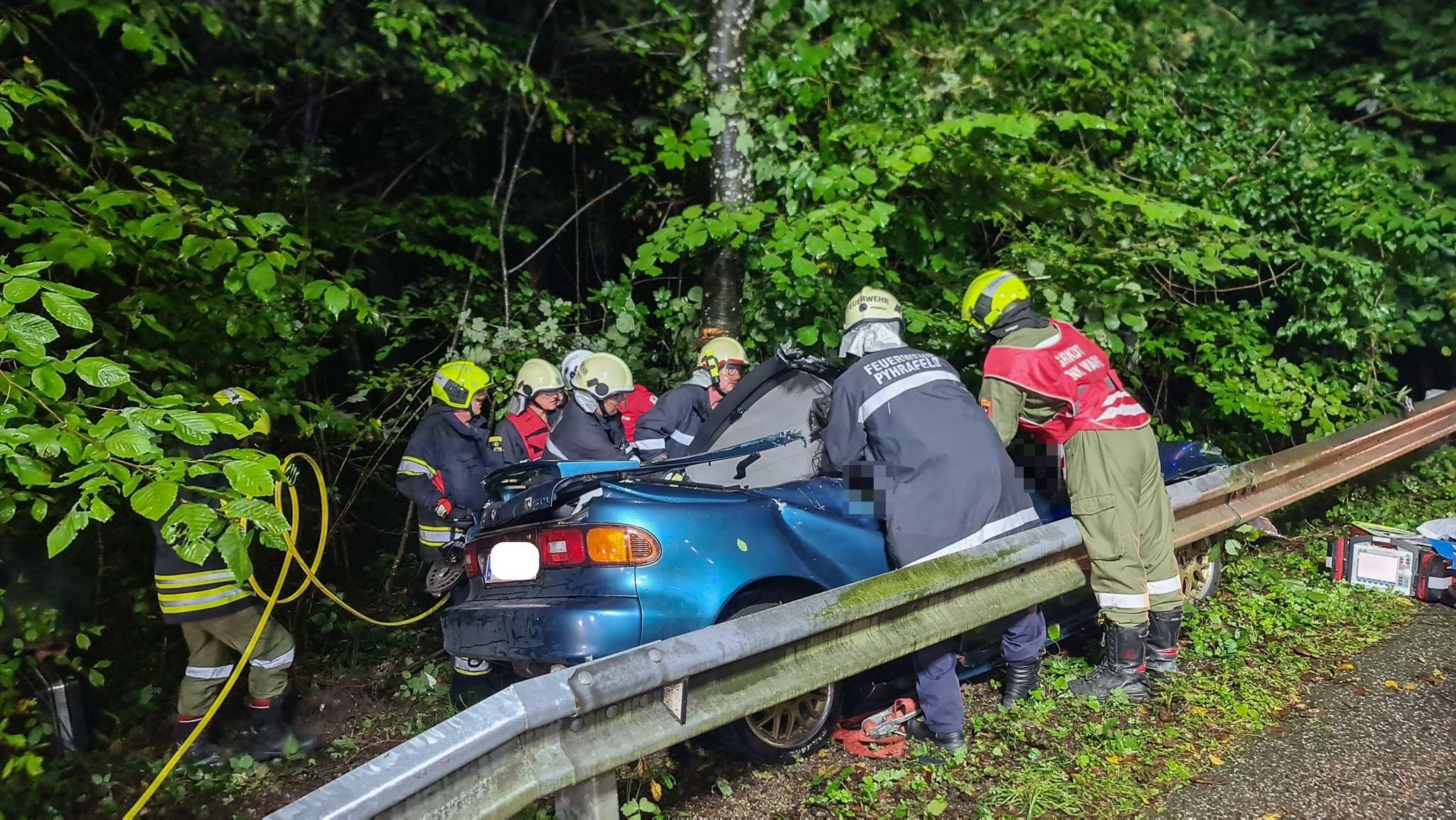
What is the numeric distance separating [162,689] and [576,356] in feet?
10.5

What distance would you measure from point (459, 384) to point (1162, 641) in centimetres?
395

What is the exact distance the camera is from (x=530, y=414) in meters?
6.47

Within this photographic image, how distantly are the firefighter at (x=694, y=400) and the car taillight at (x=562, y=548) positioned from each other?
2.86 metres

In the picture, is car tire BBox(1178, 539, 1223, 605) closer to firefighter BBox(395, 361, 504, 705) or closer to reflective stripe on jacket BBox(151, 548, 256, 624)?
firefighter BBox(395, 361, 504, 705)

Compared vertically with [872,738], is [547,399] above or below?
above

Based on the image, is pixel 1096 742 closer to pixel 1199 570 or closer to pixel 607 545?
pixel 607 545

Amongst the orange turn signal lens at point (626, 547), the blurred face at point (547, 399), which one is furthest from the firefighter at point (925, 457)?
the blurred face at point (547, 399)

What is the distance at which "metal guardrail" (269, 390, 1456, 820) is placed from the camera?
1.89 metres

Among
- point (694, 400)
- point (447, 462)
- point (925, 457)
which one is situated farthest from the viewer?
point (694, 400)

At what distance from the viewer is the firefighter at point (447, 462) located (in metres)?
5.48

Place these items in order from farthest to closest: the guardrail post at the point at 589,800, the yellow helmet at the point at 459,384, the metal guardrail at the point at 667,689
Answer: the yellow helmet at the point at 459,384
the guardrail post at the point at 589,800
the metal guardrail at the point at 667,689

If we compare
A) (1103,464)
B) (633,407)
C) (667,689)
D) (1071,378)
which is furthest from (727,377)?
(667,689)

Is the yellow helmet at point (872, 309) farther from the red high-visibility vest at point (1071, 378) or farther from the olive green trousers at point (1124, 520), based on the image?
the olive green trousers at point (1124, 520)

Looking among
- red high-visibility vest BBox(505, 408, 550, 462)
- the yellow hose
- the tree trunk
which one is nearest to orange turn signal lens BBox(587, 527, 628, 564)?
the yellow hose
